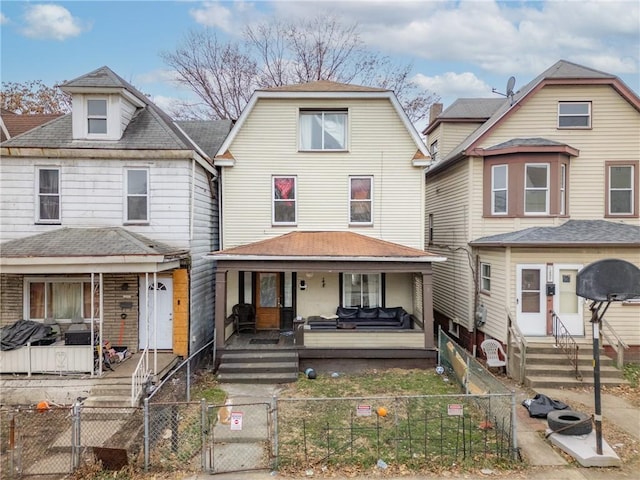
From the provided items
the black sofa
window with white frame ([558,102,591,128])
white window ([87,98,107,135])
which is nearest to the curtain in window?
white window ([87,98,107,135])

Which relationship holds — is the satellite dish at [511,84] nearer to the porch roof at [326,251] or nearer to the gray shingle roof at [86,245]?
the porch roof at [326,251]

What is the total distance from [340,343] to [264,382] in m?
2.41

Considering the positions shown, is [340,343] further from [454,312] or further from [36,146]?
[36,146]

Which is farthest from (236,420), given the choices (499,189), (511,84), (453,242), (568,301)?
(511,84)

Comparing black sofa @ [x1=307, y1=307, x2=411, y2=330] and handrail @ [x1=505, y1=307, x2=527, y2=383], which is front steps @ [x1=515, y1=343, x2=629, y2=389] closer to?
handrail @ [x1=505, y1=307, x2=527, y2=383]

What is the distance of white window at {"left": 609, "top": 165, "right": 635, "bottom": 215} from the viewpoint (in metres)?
12.6

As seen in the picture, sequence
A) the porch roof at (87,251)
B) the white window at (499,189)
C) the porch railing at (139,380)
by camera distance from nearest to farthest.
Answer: the porch railing at (139,380), the porch roof at (87,251), the white window at (499,189)

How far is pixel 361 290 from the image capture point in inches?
531

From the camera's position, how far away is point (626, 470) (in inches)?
246

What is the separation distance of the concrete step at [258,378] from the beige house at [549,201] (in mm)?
6318

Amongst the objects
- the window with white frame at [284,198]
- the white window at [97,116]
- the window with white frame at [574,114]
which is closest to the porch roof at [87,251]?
the white window at [97,116]

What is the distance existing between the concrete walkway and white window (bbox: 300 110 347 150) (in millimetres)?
7945

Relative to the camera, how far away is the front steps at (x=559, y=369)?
9773 mm

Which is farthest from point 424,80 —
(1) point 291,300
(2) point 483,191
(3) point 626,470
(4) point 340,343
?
(3) point 626,470
